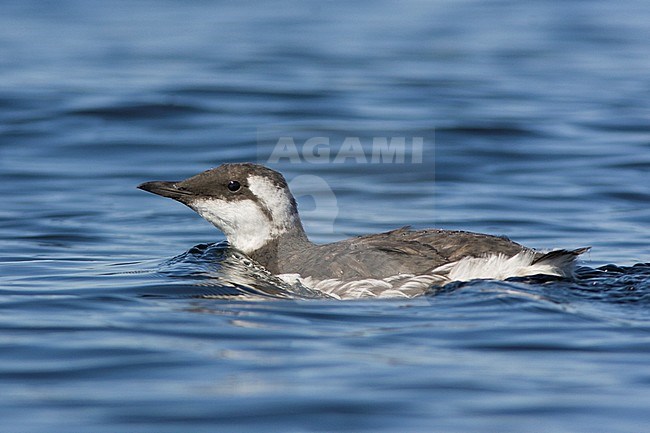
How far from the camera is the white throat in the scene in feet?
29.6

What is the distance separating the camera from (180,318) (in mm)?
7789

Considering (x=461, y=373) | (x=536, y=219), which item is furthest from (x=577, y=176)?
(x=461, y=373)

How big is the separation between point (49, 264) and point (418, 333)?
3998 millimetres

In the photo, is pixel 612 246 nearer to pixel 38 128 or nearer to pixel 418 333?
pixel 418 333

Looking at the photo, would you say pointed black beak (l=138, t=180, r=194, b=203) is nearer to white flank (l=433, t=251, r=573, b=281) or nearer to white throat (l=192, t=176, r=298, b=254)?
white throat (l=192, t=176, r=298, b=254)

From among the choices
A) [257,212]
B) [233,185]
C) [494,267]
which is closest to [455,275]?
[494,267]

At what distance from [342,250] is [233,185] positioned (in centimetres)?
115

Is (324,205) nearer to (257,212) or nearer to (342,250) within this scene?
(257,212)

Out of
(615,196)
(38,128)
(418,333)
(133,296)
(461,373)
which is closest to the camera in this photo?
(461,373)

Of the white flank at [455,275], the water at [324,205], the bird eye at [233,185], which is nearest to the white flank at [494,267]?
the white flank at [455,275]

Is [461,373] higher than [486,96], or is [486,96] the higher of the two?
[486,96]

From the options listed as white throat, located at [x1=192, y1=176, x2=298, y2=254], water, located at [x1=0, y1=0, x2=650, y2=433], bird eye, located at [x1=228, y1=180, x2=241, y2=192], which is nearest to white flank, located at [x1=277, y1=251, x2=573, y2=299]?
water, located at [x1=0, y1=0, x2=650, y2=433]

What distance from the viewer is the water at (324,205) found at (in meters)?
6.23

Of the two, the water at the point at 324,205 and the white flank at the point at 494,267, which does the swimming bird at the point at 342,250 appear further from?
the water at the point at 324,205
